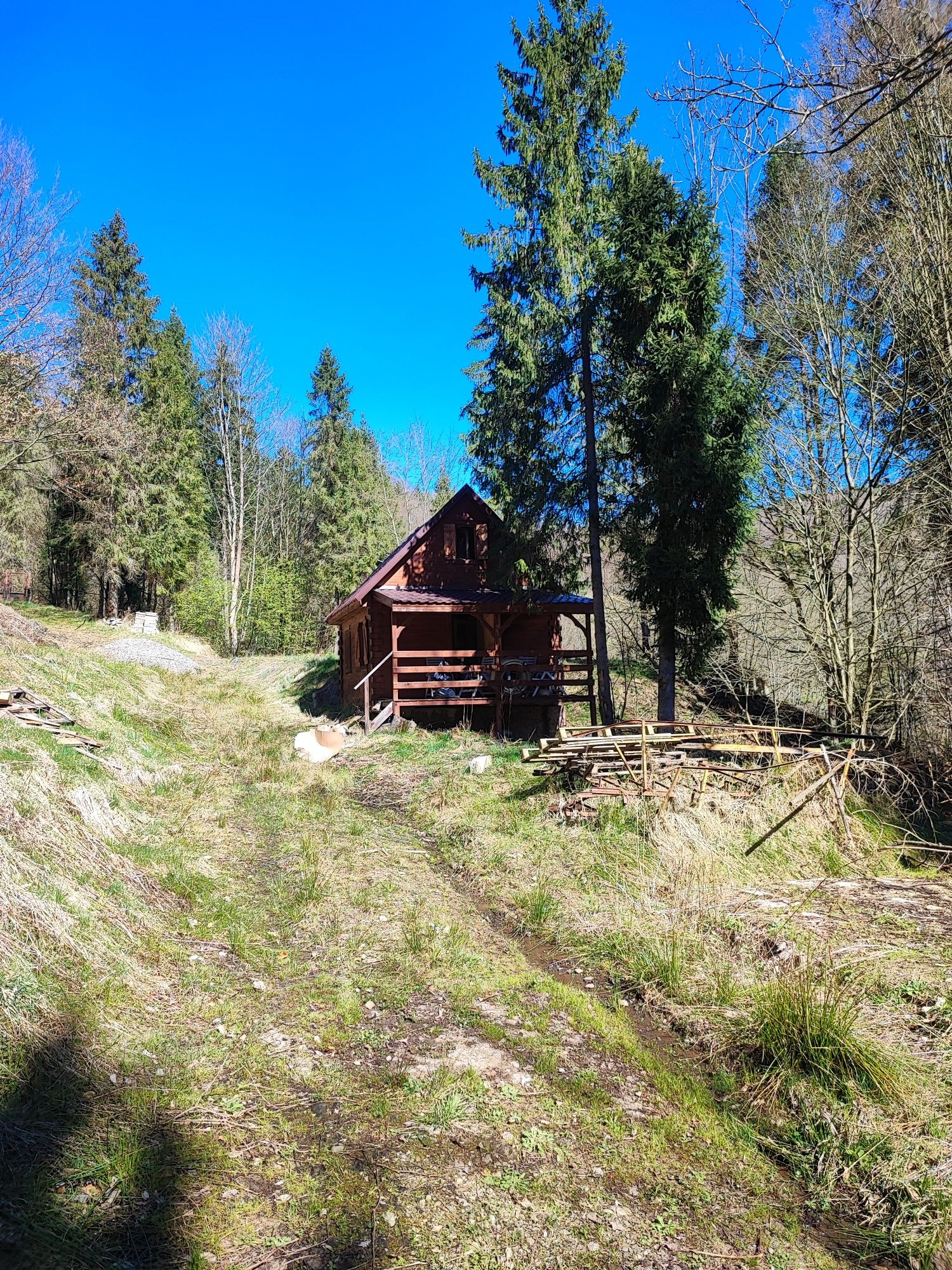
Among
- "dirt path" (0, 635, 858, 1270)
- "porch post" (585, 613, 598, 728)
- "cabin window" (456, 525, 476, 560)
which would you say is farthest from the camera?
"cabin window" (456, 525, 476, 560)

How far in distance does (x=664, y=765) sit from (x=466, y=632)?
11.3m

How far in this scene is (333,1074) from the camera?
3.80m

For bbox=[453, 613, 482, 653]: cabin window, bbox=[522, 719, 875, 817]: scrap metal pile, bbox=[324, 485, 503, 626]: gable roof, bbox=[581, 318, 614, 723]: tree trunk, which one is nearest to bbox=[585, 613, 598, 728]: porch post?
bbox=[581, 318, 614, 723]: tree trunk

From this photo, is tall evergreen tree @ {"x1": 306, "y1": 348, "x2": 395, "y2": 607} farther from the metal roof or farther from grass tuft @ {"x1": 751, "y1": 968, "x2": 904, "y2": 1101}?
grass tuft @ {"x1": 751, "y1": 968, "x2": 904, "y2": 1101}

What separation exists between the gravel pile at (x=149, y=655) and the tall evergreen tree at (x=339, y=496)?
9.79 meters

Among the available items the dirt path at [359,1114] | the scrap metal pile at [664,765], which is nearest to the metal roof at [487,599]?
the scrap metal pile at [664,765]

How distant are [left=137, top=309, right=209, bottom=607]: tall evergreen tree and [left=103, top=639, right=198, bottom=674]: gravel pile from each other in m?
6.12

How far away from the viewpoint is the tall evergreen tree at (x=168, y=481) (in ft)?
93.2

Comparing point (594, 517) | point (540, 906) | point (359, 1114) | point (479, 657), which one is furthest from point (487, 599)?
point (359, 1114)

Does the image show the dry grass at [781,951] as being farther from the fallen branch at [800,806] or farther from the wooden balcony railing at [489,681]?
the wooden balcony railing at [489,681]

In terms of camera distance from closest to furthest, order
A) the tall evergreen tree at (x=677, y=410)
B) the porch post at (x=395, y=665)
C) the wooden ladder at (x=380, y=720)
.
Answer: the tall evergreen tree at (x=677, y=410)
the wooden ladder at (x=380, y=720)
the porch post at (x=395, y=665)

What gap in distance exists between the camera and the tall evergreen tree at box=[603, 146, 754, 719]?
1218 cm

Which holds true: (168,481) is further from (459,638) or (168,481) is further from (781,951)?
(781,951)

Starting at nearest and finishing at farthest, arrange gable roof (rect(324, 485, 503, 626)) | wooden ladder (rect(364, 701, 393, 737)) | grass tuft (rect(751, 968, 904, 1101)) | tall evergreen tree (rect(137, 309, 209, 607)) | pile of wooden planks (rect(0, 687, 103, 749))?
grass tuft (rect(751, 968, 904, 1101)) < pile of wooden planks (rect(0, 687, 103, 749)) < wooden ladder (rect(364, 701, 393, 737)) < gable roof (rect(324, 485, 503, 626)) < tall evergreen tree (rect(137, 309, 209, 607))
